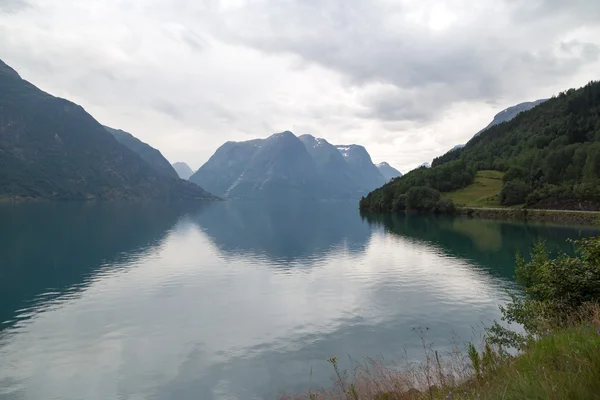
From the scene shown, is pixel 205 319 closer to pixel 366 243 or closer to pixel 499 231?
pixel 366 243

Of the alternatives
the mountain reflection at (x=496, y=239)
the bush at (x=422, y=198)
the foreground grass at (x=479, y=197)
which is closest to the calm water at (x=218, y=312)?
the mountain reflection at (x=496, y=239)

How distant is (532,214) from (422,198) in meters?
56.9

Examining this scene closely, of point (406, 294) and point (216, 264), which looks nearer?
point (406, 294)

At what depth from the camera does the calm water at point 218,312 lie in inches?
962

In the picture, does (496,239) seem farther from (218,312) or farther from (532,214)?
(218,312)

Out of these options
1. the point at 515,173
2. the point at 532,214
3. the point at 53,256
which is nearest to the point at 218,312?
the point at 53,256

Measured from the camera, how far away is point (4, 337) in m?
30.8

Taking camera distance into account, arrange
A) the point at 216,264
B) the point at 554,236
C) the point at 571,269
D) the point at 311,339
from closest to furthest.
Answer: the point at 571,269 < the point at 311,339 < the point at 216,264 < the point at 554,236

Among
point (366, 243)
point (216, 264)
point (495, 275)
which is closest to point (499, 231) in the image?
point (366, 243)

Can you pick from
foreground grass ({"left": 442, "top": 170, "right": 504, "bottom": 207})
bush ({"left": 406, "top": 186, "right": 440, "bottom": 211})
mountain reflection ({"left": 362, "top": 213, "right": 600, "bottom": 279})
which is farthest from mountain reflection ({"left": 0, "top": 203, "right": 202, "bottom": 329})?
foreground grass ({"left": 442, "top": 170, "right": 504, "bottom": 207})

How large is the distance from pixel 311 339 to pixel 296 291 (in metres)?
16.4

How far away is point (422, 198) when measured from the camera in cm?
18912

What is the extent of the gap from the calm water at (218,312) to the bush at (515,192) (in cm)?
9269

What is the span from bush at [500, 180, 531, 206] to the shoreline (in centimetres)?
1272
